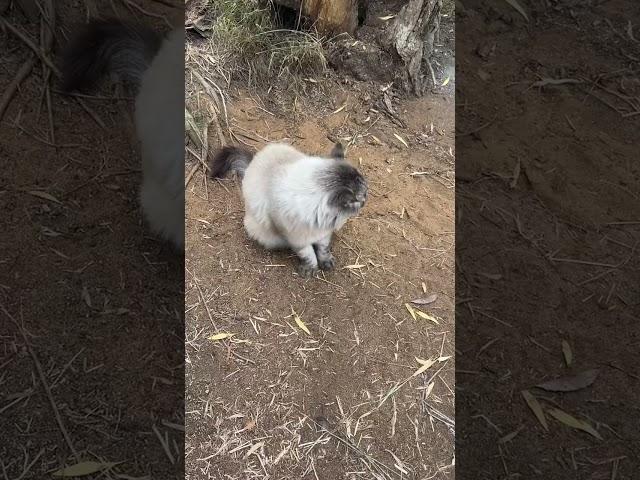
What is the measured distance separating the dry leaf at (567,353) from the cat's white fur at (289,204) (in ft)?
4.08

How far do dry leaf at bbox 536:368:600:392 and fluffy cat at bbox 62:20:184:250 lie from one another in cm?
189

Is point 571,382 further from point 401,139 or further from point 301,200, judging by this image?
point 401,139

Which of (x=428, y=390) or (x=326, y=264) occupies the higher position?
(x=326, y=264)

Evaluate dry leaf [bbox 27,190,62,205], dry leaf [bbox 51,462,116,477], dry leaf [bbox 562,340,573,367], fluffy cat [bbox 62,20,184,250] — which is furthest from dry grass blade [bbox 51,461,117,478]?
dry leaf [bbox 562,340,573,367]

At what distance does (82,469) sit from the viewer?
6.84 ft

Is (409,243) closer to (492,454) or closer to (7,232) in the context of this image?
(492,454)

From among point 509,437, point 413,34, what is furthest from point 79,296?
point 413,34

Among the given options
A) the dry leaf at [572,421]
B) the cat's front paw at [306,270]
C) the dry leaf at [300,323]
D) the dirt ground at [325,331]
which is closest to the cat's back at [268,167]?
the dirt ground at [325,331]

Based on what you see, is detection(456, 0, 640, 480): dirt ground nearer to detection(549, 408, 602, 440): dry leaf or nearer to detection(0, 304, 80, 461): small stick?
detection(549, 408, 602, 440): dry leaf

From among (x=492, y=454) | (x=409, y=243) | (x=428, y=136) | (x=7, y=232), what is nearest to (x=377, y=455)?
(x=492, y=454)

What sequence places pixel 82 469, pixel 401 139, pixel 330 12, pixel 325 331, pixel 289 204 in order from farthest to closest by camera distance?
→ pixel 401 139, pixel 330 12, pixel 325 331, pixel 289 204, pixel 82 469

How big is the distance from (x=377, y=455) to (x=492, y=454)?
0.50m

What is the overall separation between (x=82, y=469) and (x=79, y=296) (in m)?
0.75

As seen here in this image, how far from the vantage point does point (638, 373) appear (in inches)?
101
